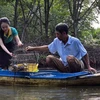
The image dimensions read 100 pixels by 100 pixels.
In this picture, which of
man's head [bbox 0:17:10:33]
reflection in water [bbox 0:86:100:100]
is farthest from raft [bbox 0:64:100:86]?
man's head [bbox 0:17:10:33]

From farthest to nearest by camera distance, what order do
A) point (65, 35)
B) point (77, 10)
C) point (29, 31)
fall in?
point (29, 31)
point (77, 10)
point (65, 35)

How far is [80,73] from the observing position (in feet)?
23.9

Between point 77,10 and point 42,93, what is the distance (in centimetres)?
1495

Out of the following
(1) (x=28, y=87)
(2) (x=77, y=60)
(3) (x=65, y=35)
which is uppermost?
(3) (x=65, y=35)

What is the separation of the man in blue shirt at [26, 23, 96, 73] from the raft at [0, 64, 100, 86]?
8.4 inches

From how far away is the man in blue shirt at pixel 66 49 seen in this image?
275 inches

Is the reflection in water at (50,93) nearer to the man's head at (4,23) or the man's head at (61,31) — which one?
the man's head at (61,31)

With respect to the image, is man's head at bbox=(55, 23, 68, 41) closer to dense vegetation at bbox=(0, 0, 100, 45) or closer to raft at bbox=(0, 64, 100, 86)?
raft at bbox=(0, 64, 100, 86)

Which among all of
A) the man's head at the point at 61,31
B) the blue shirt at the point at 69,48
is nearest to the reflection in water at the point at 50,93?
the blue shirt at the point at 69,48

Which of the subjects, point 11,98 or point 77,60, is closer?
point 11,98

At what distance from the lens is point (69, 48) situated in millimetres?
7207

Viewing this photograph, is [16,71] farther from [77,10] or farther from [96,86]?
[77,10]

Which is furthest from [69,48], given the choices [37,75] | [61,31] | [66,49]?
[37,75]

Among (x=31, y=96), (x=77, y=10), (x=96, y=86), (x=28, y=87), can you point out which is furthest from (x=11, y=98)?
(x=77, y=10)
